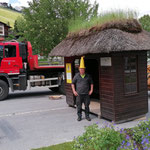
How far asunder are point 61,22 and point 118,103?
16.0 m

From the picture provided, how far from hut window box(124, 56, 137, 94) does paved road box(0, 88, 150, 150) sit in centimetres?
109

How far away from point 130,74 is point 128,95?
0.68 m

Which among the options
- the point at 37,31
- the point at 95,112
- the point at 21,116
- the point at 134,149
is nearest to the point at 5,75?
the point at 21,116

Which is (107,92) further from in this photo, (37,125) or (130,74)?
(37,125)

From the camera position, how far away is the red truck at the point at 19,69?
1078 centimetres

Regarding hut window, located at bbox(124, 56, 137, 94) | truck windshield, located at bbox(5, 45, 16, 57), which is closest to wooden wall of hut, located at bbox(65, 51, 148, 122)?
hut window, located at bbox(124, 56, 137, 94)

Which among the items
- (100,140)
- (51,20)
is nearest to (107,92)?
(100,140)

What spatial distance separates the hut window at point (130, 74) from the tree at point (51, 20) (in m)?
14.6

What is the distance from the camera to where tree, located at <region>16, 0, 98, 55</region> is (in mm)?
20594

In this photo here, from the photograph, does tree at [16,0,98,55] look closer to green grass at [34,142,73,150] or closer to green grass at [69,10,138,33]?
green grass at [69,10,138,33]

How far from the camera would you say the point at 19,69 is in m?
11.1

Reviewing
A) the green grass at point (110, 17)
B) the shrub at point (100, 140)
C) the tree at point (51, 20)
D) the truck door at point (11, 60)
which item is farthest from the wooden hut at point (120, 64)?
the tree at point (51, 20)

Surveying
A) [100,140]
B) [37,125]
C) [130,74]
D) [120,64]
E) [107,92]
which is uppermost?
[120,64]

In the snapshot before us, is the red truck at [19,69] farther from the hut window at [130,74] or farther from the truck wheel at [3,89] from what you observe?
the hut window at [130,74]
